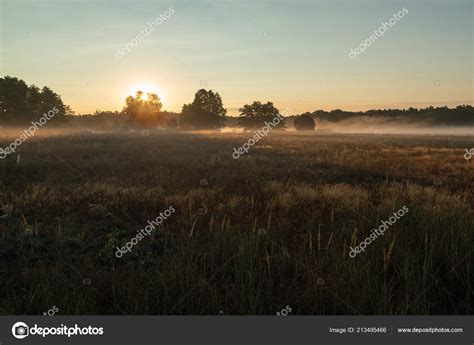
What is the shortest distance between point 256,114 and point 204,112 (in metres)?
12.7

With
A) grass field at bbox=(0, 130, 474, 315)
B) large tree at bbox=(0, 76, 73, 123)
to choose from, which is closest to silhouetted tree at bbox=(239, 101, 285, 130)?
large tree at bbox=(0, 76, 73, 123)

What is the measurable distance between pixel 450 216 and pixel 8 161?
13.6 metres

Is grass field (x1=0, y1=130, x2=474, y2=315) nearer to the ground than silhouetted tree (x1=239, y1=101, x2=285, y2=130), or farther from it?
nearer to the ground

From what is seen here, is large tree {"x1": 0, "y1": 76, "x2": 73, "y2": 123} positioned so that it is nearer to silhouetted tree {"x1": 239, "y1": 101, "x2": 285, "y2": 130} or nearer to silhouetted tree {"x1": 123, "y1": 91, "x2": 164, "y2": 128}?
silhouetted tree {"x1": 123, "y1": 91, "x2": 164, "y2": 128}

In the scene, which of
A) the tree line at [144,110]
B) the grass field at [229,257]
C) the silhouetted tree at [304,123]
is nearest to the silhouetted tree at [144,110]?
the tree line at [144,110]

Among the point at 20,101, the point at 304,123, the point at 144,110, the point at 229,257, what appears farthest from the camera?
the point at 304,123

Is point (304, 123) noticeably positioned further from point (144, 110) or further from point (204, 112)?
point (144, 110)

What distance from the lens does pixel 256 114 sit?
8594 cm

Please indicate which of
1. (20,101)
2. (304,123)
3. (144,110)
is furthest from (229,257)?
(304,123)

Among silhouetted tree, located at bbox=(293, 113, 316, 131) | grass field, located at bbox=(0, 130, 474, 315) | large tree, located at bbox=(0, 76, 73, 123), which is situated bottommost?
grass field, located at bbox=(0, 130, 474, 315)

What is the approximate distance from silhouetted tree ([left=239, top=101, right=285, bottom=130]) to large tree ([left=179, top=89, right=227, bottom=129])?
5009mm

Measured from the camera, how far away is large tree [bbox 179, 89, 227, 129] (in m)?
81.9
